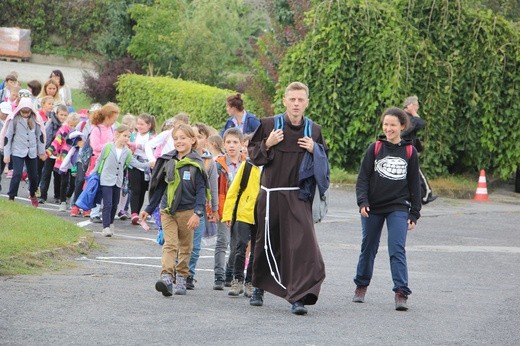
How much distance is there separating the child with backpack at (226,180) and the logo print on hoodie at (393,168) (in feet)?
5.75

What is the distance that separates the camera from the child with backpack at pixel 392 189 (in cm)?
1138

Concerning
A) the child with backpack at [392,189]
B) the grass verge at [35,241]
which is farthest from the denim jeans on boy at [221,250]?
the grass verge at [35,241]

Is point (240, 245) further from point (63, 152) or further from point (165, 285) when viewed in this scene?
point (63, 152)

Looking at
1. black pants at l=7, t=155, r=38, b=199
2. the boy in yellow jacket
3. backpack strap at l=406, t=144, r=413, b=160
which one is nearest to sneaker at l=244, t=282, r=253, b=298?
the boy in yellow jacket

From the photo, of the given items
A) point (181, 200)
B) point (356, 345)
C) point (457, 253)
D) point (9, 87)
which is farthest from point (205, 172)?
point (9, 87)

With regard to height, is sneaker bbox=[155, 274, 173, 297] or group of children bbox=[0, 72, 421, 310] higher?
group of children bbox=[0, 72, 421, 310]

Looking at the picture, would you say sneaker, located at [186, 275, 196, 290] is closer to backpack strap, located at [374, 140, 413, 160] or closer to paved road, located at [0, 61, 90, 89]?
backpack strap, located at [374, 140, 413, 160]

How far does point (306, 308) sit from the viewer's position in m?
10.9

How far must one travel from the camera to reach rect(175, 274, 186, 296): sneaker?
11.6 meters

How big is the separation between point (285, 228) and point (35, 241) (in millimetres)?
3924

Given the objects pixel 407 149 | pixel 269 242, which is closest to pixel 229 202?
pixel 269 242

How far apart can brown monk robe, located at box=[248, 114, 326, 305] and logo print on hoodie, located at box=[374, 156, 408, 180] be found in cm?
79

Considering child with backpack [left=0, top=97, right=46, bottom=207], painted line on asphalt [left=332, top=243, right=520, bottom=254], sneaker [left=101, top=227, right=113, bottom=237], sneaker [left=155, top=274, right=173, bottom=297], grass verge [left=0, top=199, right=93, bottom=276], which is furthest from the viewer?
child with backpack [left=0, top=97, right=46, bottom=207]

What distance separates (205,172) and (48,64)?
34.3 m
